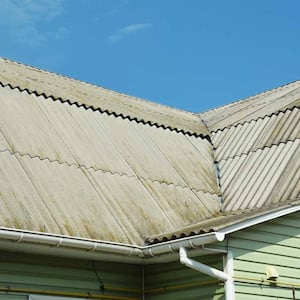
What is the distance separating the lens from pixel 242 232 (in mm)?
8945

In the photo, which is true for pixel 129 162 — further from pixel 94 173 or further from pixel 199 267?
pixel 199 267

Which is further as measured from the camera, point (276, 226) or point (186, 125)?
point (186, 125)

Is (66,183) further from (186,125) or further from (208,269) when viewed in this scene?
(186,125)

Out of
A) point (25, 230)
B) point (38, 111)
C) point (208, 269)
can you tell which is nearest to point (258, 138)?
point (38, 111)

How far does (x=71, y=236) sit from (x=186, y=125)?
6.50 metres

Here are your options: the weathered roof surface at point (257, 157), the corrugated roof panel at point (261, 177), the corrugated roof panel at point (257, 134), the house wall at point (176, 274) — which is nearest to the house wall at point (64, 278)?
the house wall at point (176, 274)

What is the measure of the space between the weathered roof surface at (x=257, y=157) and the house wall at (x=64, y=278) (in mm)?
732

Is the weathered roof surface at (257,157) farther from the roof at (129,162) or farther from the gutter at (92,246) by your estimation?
the gutter at (92,246)

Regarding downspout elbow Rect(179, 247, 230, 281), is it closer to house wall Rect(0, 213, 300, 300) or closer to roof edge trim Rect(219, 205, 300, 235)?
house wall Rect(0, 213, 300, 300)

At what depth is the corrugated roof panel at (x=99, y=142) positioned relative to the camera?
34.7ft

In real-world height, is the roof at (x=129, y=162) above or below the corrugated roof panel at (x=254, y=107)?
below

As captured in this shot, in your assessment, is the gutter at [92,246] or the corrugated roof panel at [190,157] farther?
the corrugated roof panel at [190,157]

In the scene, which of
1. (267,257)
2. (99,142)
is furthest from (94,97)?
(267,257)

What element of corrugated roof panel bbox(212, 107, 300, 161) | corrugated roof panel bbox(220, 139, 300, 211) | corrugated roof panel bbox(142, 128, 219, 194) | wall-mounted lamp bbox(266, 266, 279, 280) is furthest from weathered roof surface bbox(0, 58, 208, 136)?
wall-mounted lamp bbox(266, 266, 279, 280)
